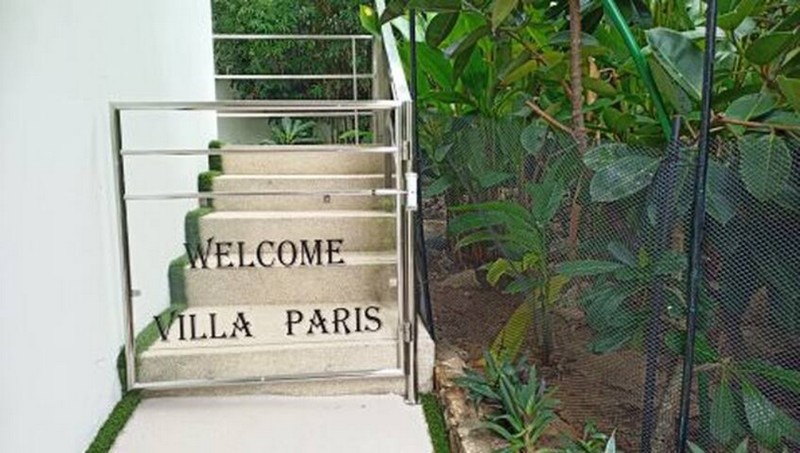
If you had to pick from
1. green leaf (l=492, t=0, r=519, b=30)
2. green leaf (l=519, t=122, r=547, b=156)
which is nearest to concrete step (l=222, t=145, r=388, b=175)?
Answer: green leaf (l=519, t=122, r=547, b=156)

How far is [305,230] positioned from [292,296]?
1.00 feet

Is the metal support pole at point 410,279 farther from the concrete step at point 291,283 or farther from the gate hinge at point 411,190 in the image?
the concrete step at point 291,283

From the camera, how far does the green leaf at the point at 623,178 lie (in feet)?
4.17

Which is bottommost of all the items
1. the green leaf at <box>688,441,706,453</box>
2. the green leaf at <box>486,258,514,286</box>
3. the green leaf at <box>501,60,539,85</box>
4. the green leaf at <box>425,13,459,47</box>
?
the green leaf at <box>688,441,706,453</box>

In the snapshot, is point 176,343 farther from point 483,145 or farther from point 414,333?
point 483,145

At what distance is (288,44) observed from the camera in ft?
21.0

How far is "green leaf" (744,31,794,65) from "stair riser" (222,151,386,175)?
81.6 inches

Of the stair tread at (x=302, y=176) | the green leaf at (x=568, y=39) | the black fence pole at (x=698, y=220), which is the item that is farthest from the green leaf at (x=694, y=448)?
the stair tread at (x=302, y=176)

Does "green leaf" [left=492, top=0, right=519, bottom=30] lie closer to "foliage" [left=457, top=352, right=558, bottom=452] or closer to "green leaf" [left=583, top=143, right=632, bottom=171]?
→ "green leaf" [left=583, top=143, right=632, bottom=171]

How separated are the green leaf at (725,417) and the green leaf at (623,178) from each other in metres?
0.38

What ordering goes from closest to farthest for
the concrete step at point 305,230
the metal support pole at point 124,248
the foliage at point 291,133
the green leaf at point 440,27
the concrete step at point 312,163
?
the green leaf at point 440,27
the metal support pole at point 124,248
the concrete step at point 305,230
the concrete step at point 312,163
the foliage at point 291,133

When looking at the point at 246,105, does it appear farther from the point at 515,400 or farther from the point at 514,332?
the point at 515,400

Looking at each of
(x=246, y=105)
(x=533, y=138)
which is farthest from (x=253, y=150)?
(x=533, y=138)

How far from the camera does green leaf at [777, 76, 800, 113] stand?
1.10m
